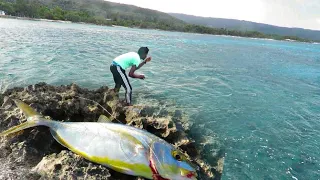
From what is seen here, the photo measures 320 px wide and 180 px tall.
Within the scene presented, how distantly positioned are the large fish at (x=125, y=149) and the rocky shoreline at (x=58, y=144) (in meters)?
0.22

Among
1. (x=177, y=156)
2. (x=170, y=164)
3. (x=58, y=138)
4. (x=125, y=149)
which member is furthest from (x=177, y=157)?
(x=58, y=138)

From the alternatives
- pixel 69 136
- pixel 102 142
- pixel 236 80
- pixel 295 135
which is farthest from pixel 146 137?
pixel 236 80

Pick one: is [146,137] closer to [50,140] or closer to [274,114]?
[50,140]

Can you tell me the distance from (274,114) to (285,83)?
9898mm

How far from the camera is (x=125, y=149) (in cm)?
514

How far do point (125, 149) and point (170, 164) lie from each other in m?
0.87

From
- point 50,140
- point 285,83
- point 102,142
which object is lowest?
point 285,83

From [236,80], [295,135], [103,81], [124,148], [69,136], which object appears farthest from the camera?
[236,80]

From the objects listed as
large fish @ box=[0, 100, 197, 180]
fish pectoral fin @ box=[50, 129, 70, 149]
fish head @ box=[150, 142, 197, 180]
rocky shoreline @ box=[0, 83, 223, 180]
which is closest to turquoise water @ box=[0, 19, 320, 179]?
rocky shoreline @ box=[0, 83, 223, 180]

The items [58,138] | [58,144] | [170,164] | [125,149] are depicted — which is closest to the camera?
[170,164]

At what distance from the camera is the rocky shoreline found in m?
5.14

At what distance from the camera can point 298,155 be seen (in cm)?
909

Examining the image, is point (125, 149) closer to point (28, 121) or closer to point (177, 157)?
point (177, 157)

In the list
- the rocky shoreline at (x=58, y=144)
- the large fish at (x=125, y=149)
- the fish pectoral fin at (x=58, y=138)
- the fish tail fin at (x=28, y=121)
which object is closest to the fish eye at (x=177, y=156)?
the large fish at (x=125, y=149)
